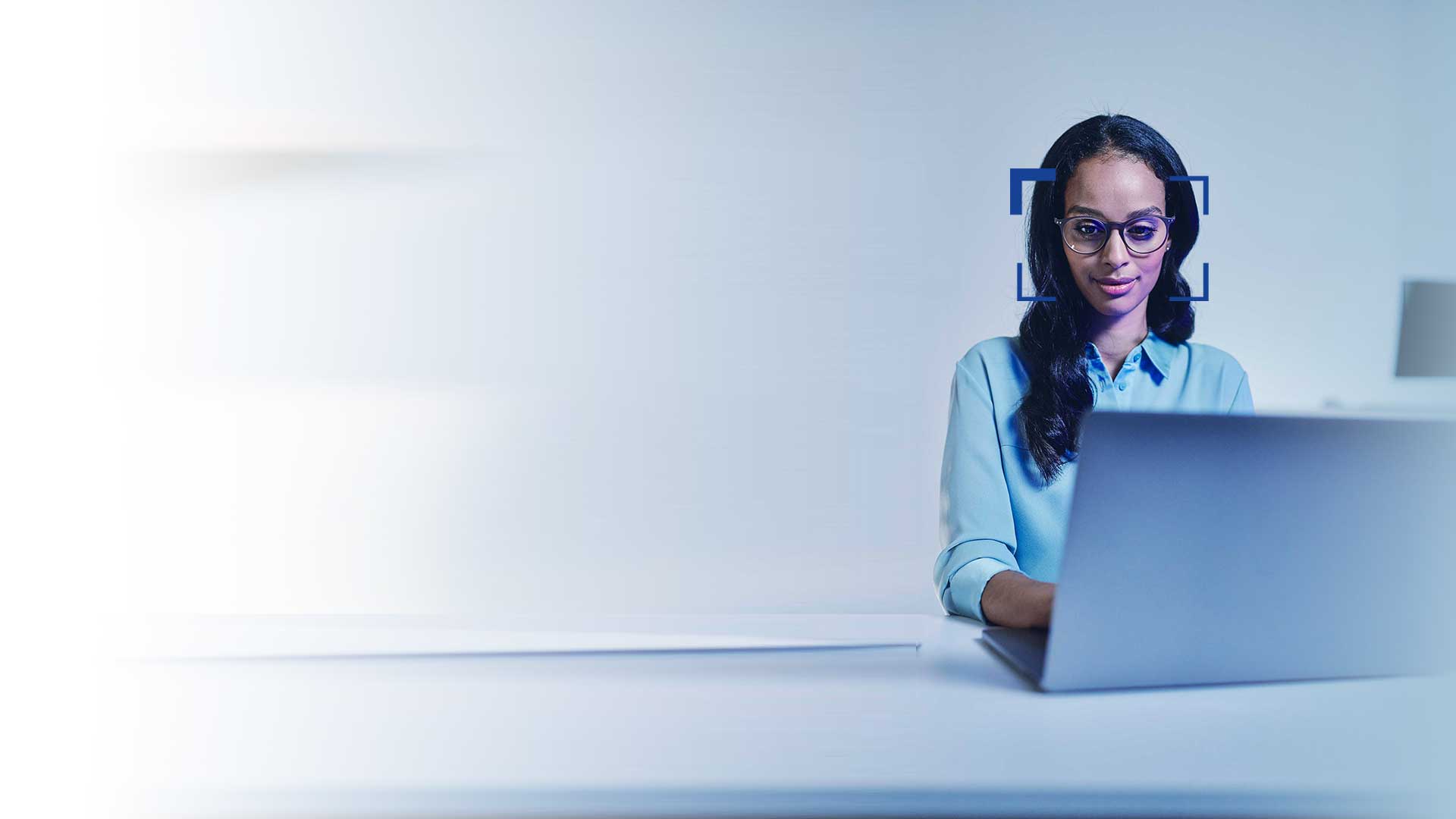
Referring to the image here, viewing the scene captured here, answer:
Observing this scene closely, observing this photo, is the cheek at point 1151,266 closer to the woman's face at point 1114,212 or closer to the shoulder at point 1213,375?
the woman's face at point 1114,212

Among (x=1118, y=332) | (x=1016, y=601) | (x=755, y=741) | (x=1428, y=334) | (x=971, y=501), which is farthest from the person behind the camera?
(x=1428, y=334)

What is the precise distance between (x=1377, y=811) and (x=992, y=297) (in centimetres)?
246

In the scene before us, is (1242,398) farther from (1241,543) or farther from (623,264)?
(623,264)

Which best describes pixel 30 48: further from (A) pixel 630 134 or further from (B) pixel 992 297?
(B) pixel 992 297

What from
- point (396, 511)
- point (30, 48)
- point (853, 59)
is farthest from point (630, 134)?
point (30, 48)

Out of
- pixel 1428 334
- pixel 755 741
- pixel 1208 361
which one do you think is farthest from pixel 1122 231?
pixel 755 741

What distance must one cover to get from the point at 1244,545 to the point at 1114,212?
1044 millimetres

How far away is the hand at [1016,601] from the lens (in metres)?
1.02

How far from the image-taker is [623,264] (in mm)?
3025

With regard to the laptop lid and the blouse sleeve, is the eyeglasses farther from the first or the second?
the laptop lid

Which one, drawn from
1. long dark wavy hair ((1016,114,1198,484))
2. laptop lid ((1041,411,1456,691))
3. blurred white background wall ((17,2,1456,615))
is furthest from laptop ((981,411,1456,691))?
blurred white background wall ((17,2,1456,615))

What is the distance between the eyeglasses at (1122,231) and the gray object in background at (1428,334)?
1.66 feet

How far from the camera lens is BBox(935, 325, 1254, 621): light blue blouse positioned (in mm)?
1442

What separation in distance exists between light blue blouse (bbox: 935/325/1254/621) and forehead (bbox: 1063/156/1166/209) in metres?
0.21
